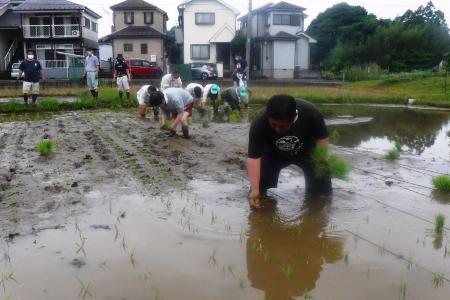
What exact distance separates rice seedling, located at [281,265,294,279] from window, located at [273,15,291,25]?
3404 centimetres

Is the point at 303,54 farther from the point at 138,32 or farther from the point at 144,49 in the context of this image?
the point at 138,32

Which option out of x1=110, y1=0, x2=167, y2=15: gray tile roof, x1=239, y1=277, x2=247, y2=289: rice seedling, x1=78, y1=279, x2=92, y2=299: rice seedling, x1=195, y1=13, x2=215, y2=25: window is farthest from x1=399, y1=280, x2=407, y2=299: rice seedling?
x1=110, y1=0, x2=167, y2=15: gray tile roof

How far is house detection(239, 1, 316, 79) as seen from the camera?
111ft

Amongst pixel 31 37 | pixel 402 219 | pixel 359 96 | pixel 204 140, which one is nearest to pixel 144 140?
pixel 204 140

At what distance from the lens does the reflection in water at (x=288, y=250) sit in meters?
2.82

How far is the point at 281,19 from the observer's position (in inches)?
1395

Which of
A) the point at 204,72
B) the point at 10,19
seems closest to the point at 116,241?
the point at 204,72

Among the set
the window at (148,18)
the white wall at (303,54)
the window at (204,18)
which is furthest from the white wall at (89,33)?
the white wall at (303,54)

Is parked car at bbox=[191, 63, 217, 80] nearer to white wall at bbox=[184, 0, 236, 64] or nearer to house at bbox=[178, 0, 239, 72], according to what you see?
house at bbox=[178, 0, 239, 72]

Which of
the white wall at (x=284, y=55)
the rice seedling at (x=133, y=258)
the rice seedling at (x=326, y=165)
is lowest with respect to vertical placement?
the rice seedling at (x=133, y=258)

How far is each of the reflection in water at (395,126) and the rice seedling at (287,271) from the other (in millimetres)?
4902

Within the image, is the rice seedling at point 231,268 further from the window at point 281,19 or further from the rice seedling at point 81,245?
the window at point 281,19

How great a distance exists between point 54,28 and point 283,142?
3074 cm

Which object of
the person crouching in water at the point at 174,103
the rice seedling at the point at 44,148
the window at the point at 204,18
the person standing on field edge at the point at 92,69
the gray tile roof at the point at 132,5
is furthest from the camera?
the gray tile roof at the point at 132,5
